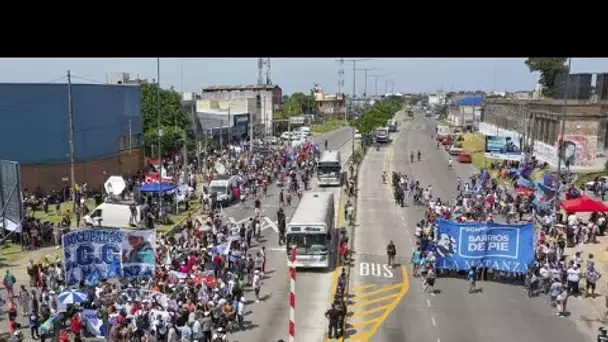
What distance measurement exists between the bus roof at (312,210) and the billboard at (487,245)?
5052 millimetres

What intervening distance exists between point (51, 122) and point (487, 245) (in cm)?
2942

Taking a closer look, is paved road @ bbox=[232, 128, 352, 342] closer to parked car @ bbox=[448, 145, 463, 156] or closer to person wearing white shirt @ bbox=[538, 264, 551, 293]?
person wearing white shirt @ bbox=[538, 264, 551, 293]

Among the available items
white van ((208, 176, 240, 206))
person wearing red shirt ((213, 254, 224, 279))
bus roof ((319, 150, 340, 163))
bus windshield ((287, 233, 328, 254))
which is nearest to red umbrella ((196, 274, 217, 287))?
person wearing red shirt ((213, 254, 224, 279))

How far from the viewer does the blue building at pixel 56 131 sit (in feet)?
129

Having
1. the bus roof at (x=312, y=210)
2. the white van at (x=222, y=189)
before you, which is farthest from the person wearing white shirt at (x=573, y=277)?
the white van at (x=222, y=189)

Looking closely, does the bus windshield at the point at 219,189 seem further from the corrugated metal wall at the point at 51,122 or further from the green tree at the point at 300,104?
the green tree at the point at 300,104

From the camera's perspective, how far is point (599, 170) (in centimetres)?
4700

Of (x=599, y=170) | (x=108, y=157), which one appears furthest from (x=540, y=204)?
(x=108, y=157)

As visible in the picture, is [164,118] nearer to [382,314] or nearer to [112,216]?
[112,216]

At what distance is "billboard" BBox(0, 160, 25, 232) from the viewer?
85.4 ft

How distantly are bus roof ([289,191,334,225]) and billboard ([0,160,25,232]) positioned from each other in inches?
452

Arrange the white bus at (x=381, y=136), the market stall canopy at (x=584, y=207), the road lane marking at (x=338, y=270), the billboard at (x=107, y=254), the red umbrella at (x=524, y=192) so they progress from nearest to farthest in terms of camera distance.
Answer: the billboard at (x=107, y=254) → the road lane marking at (x=338, y=270) → the market stall canopy at (x=584, y=207) → the red umbrella at (x=524, y=192) → the white bus at (x=381, y=136)
